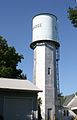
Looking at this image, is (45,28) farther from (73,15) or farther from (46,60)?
(73,15)

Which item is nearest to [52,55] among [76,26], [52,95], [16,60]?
[52,95]

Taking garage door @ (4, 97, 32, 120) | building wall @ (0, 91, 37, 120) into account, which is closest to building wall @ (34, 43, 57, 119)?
building wall @ (0, 91, 37, 120)

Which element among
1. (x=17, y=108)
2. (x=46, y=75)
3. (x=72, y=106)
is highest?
(x=46, y=75)

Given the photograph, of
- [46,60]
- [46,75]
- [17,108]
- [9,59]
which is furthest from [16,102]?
[46,60]

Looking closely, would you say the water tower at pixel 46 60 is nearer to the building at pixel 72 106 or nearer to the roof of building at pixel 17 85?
the building at pixel 72 106

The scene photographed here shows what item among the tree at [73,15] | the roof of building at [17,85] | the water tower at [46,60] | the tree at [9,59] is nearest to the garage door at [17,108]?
the roof of building at [17,85]

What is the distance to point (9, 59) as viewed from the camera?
135 feet

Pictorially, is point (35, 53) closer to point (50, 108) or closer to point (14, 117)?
point (50, 108)

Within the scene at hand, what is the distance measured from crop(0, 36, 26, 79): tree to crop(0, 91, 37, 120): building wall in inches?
476

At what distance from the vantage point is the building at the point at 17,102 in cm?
2656

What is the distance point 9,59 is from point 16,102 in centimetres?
1461

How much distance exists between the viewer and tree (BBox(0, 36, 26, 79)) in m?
40.1

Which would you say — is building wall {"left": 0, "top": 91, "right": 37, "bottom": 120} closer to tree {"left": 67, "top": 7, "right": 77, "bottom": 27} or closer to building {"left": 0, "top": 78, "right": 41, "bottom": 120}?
building {"left": 0, "top": 78, "right": 41, "bottom": 120}

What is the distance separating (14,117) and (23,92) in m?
2.17
